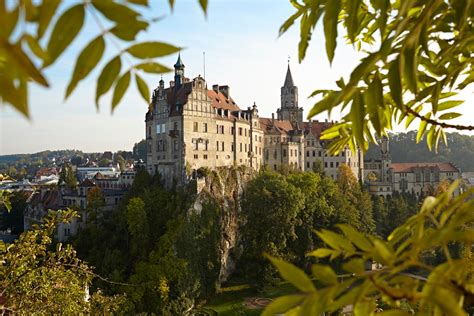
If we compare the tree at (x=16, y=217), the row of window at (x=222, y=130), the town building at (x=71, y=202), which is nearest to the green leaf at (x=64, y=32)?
the town building at (x=71, y=202)

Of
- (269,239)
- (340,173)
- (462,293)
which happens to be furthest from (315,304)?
(340,173)

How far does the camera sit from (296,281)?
1305 millimetres

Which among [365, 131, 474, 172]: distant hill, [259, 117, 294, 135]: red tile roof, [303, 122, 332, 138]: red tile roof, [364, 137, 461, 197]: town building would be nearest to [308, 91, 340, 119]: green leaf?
[259, 117, 294, 135]: red tile roof

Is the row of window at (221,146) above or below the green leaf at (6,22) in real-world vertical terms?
above

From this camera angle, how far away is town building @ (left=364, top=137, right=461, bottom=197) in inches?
2451

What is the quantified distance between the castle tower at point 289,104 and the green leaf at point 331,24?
60.4 metres

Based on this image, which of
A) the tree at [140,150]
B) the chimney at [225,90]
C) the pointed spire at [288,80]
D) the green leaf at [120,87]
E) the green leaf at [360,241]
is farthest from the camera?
the tree at [140,150]

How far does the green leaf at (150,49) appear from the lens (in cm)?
120

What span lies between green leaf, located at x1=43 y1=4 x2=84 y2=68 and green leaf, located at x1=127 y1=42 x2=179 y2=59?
183 mm

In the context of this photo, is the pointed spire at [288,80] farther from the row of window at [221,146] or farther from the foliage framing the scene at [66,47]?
the foliage framing the scene at [66,47]

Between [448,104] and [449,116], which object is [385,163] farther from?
[448,104]

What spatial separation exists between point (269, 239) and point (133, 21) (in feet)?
123

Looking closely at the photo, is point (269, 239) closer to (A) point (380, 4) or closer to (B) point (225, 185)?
(B) point (225, 185)

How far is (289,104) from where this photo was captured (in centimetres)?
6284
